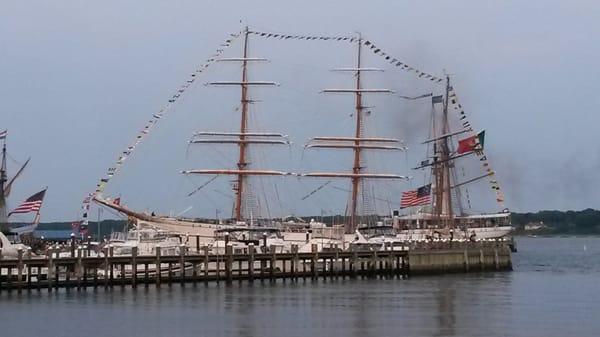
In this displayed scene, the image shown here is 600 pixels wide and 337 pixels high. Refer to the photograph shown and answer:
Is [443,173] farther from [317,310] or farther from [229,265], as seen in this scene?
[317,310]

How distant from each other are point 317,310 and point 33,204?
45.2m

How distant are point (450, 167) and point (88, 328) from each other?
74109 millimetres

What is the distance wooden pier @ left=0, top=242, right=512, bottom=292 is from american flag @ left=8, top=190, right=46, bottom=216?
23.6 metres

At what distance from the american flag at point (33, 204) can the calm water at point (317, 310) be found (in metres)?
29.9

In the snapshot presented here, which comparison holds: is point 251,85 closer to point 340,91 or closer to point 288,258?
point 340,91

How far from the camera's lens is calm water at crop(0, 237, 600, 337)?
4797 centimetres

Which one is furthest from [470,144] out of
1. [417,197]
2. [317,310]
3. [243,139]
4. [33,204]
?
[317,310]

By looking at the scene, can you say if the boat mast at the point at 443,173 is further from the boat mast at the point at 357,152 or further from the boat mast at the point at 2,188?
the boat mast at the point at 2,188

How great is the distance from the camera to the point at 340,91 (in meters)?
102

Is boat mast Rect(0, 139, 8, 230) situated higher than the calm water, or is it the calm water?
boat mast Rect(0, 139, 8, 230)

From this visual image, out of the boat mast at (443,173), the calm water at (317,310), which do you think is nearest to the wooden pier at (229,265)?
the calm water at (317,310)

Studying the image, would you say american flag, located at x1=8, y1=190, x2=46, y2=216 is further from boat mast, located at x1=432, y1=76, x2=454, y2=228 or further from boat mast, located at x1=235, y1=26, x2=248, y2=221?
boat mast, located at x1=432, y1=76, x2=454, y2=228

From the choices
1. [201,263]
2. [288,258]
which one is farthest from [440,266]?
[201,263]

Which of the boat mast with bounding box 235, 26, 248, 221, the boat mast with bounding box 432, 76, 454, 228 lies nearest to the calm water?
the boat mast with bounding box 235, 26, 248, 221
